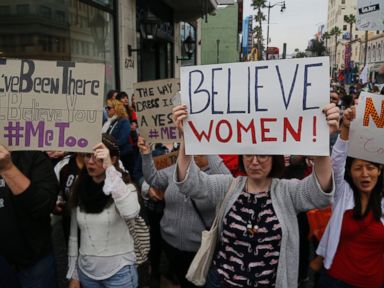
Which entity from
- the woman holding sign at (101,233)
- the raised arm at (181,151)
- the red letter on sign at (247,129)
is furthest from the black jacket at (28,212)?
the red letter on sign at (247,129)

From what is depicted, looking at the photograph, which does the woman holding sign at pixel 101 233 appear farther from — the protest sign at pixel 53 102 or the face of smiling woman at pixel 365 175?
the face of smiling woman at pixel 365 175

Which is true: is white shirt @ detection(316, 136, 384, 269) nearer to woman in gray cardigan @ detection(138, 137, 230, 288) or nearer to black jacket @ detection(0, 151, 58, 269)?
woman in gray cardigan @ detection(138, 137, 230, 288)

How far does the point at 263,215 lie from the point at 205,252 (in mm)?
408

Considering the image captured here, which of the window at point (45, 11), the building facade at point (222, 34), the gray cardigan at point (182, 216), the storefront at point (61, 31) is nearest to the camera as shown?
the gray cardigan at point (182, 216)

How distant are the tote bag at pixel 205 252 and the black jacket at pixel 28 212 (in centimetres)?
83

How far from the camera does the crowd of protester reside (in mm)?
1989

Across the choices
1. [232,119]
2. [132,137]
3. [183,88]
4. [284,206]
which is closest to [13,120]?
[183,88]

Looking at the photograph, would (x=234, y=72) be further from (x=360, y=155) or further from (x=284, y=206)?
(x=360, y=155)

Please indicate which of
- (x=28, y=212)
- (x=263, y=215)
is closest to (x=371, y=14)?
(x=263, y=215)

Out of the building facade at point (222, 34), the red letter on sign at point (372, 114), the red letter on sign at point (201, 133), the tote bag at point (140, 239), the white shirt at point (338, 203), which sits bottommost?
the tote bag at point (140, 239)

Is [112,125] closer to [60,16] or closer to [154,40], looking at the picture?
[60,16]

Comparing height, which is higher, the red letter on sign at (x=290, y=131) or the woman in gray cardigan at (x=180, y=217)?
the red letter on sign at (x=290, y=131)

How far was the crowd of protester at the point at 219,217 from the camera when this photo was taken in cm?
199

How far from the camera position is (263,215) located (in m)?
2.00
